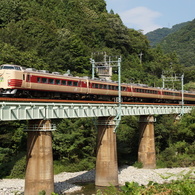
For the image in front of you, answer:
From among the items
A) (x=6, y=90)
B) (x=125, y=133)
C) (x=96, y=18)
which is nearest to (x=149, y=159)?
(x=125, y=133)

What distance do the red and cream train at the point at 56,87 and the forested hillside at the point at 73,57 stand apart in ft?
21.9

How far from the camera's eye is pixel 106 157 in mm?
33938

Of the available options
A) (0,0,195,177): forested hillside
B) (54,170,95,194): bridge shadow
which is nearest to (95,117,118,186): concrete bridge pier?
(54,170,95,194): bridge shadow

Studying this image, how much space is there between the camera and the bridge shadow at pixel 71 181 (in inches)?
1238

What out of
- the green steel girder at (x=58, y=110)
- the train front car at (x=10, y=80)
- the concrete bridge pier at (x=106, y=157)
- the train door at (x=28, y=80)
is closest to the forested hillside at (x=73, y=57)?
the concrete bridge pier at (x=106, y=157)

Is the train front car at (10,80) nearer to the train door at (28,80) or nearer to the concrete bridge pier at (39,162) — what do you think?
the train door at (28,80)

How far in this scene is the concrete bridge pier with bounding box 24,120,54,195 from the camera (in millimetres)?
24688

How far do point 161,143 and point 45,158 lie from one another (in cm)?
3030

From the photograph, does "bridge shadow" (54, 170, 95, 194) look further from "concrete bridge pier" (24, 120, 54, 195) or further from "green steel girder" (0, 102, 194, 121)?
"green steel girder" (0, 102, 194, 121)

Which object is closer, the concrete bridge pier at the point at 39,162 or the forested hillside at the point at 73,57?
the concrete bridge pier at the point at 39,162

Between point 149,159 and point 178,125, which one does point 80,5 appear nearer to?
point 178,125

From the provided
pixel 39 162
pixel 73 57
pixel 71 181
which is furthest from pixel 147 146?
pixel 73 57

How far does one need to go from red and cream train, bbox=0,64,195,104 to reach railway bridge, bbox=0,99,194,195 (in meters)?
1.92

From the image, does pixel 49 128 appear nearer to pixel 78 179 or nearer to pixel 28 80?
pixel 28 80
